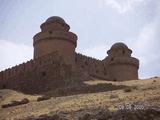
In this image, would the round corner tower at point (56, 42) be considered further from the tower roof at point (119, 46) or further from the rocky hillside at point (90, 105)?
the rocky hillside at point (90, 105)

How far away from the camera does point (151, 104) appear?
2394cm

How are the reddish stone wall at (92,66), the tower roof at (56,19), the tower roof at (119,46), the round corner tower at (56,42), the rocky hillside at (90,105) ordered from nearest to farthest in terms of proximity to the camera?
the rocky hillside at (90,105), the round corner tower at (56,42), the tower roof at (56,19), the reddish stone wall at (92,66), the tower roof at (119,46)

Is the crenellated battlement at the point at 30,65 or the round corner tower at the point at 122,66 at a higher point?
the round corner tower at the point at 122,66

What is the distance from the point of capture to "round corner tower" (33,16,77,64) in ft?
151

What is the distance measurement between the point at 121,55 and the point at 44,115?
3054 centimetres

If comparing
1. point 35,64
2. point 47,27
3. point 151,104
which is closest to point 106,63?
point 47,27

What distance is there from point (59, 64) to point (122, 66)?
1449cm

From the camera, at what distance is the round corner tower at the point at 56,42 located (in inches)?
1817

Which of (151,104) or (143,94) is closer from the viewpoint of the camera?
(151,104)

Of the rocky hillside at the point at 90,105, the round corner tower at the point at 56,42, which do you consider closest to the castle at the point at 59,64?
the round corner tower at the point at 56,42

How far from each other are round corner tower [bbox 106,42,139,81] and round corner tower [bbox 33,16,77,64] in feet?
25.6

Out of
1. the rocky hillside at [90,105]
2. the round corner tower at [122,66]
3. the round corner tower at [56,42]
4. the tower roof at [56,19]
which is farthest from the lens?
the round corner tower at [122,66]

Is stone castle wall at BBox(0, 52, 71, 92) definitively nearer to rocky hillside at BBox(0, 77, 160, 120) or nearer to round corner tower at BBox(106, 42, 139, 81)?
rocky hillside at BBox(0, 77, 160, 120)

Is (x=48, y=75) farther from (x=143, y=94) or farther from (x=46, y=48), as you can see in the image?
(x=143, y=94)
